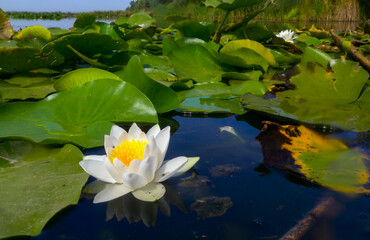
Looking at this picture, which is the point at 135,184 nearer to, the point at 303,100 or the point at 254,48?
the point at 303,100

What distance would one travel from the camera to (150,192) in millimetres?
621

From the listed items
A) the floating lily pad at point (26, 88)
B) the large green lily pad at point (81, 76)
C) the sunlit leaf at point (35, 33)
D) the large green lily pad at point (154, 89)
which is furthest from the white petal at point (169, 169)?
the sunlit leaf at point (35, 33)

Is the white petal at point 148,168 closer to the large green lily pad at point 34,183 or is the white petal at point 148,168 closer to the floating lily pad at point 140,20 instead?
the large green lily pad at point 34,183

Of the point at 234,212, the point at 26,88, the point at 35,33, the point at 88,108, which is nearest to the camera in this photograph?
the point at 234,212

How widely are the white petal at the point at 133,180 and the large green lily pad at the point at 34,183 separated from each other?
100 millimetres

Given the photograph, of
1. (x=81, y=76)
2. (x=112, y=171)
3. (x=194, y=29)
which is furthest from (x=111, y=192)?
(x=194, y=29)

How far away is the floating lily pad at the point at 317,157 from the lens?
653 mm

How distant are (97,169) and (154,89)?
0.50m

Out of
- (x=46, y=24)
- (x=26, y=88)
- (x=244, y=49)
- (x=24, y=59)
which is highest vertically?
(x=244, y=49)

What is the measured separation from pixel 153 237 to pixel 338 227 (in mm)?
325

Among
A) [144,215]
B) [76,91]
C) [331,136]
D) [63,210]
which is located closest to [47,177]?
[63,210]

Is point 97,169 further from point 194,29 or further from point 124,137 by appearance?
point 194,29

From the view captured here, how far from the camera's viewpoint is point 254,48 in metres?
1.69

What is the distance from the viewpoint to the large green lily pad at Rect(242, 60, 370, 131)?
3.23 feet
